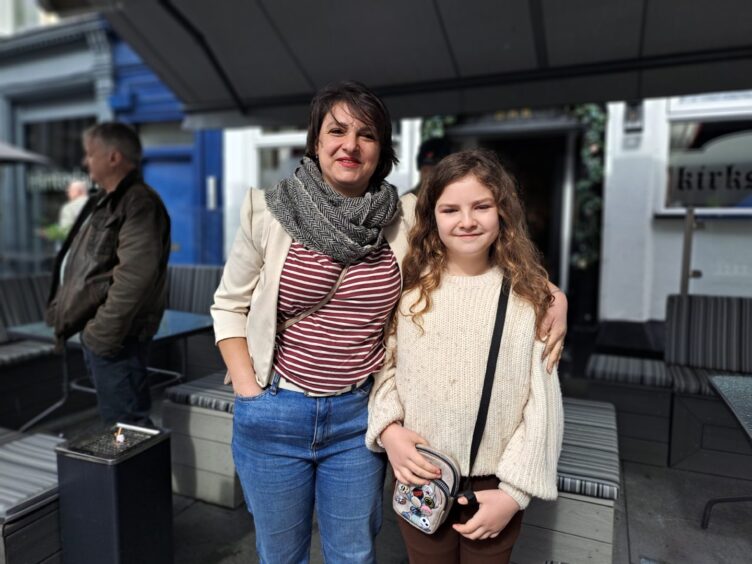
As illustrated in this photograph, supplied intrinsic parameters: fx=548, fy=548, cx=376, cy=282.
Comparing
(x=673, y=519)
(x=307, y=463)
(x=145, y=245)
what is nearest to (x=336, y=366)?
(x=307, y=463)

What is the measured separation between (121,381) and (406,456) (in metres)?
1.78

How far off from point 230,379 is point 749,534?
2.70 m

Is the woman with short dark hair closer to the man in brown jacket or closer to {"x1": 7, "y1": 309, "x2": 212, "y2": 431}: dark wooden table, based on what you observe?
the man in brown jacket

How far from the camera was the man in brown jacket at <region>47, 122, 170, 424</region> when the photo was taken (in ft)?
8.17

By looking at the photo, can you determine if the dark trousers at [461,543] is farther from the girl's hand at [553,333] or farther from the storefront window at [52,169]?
the storefront window at [52,169]

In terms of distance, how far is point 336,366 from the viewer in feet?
4.94

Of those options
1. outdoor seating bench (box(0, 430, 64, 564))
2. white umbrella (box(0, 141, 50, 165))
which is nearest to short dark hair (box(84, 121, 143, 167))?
outdoor seating bench (box(0, 430, 64, 564))

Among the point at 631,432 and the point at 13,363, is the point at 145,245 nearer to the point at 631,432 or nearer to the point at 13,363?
the point at 13,363

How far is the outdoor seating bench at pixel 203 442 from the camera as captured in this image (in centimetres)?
284

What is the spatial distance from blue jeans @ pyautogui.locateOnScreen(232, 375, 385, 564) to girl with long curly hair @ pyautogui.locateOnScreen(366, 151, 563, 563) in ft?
0.32

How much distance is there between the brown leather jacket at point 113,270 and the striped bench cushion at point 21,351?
1591mm

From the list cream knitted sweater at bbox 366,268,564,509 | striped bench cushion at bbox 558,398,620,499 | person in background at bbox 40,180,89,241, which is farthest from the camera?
person in background at bbox 40,180,89,241

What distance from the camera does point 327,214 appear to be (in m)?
1.46

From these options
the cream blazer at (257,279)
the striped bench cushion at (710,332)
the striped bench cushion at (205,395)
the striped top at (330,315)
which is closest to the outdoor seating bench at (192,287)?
the striped bench cushion at (205,395)
